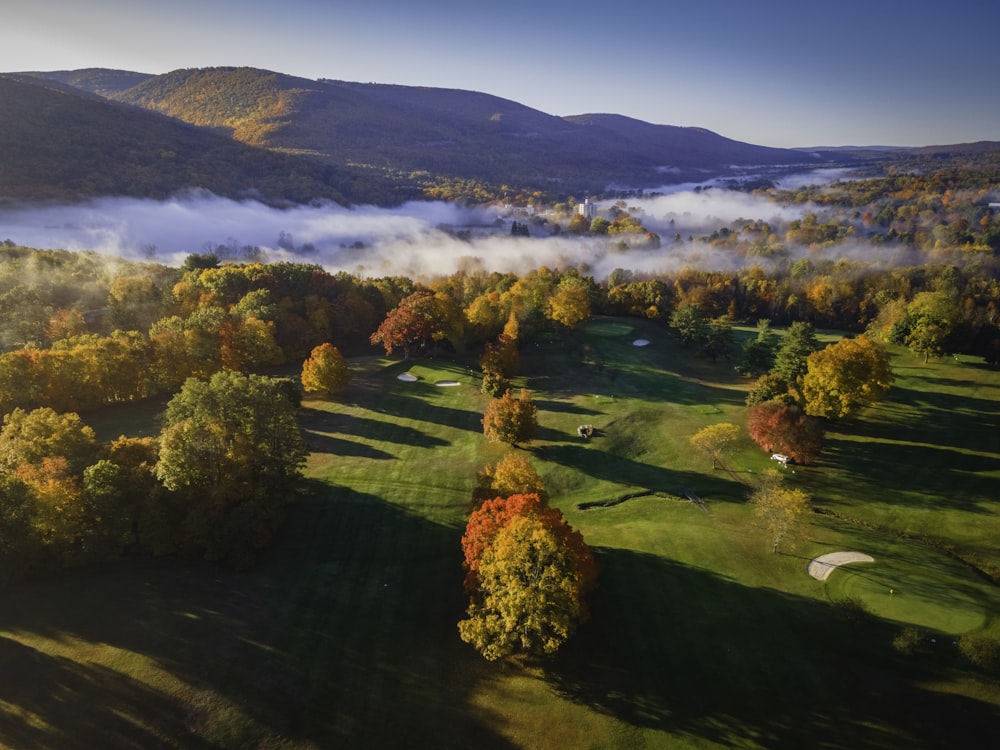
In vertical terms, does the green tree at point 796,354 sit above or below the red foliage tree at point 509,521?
above

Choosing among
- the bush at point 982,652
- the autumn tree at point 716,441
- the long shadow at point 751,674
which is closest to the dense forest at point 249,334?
the autumn tree at point 716,441

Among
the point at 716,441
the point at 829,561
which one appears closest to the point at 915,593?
the point at 829,561

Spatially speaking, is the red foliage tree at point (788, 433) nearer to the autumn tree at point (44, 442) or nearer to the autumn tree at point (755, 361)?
the autumn tree at point (755, 361)

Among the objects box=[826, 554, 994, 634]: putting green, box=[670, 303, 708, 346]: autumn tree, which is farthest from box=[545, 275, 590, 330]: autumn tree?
box=[826, 554, 994, 634]: putting green

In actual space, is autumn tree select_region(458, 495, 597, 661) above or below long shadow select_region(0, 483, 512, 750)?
above

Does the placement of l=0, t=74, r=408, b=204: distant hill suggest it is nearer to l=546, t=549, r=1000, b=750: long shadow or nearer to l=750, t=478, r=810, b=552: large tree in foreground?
l=546, t=549, r=1000, b=750: long shadow

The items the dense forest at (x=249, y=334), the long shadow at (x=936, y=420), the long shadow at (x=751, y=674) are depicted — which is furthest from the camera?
the long shadow at (x=936, y=420)
